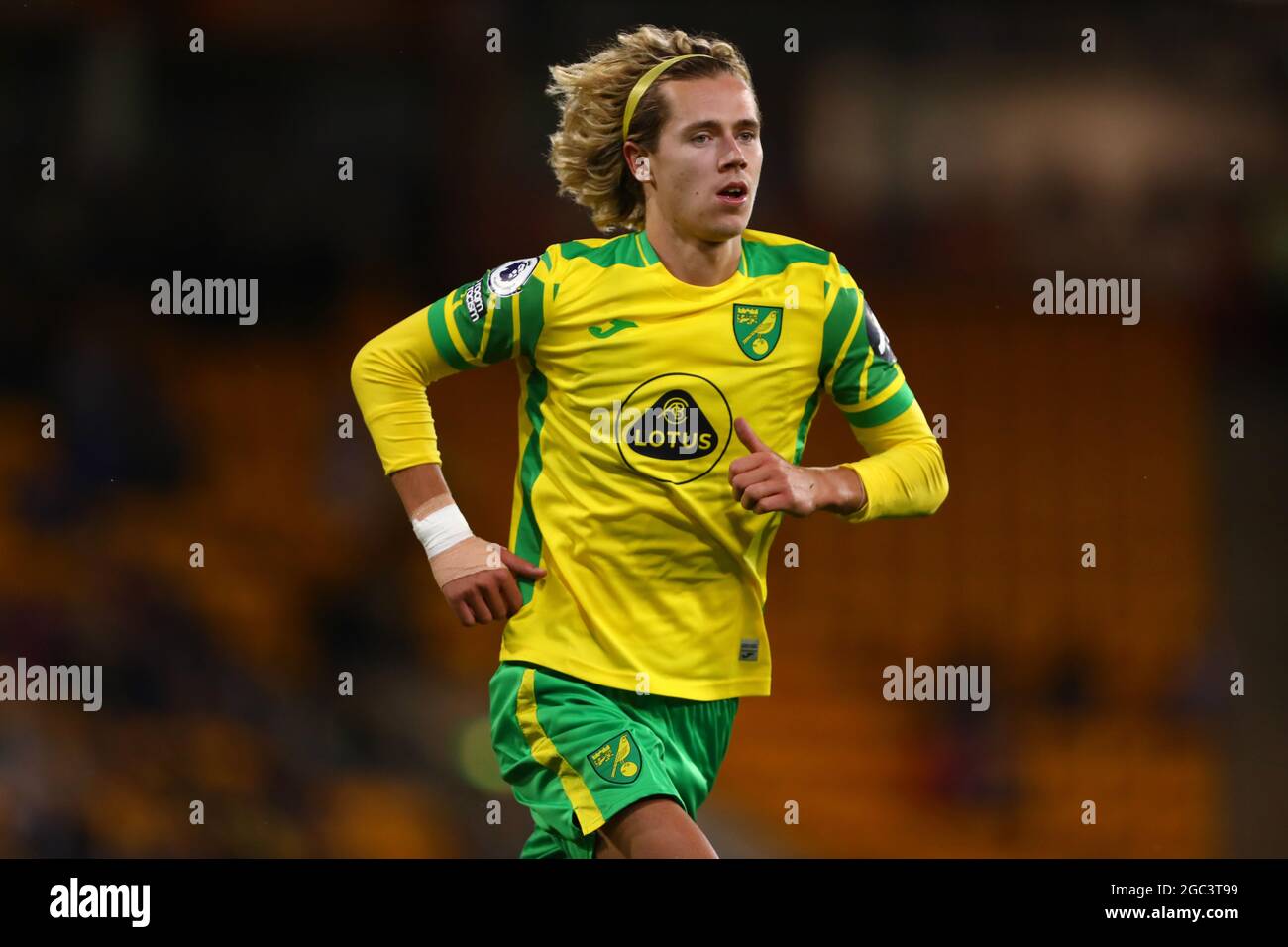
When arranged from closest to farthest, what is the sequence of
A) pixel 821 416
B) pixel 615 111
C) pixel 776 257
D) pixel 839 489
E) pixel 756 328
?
pixel 839 489
pixel 756 328
pixel 776 257
pixel 615 111
pixel 821 416

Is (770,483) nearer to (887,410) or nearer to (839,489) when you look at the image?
(839,489)

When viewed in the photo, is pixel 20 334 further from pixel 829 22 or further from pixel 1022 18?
pixel 1022 18

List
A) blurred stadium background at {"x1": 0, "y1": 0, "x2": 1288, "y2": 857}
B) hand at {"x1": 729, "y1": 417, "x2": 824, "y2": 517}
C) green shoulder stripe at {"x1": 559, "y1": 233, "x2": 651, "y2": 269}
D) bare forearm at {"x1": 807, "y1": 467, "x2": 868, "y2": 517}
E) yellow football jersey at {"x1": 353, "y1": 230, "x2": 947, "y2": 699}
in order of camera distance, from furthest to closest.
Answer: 1. blurred stadium background at {"x1": 0, "y1": 0, "x2": 1288, "y2": 857}
2. green shoulder stripe at {"x1": 559, "y1": 233, "x2": 651, "y2": 269}
3. yellow football jersey at {"x1": 353, "y1": 230, "x2": 947, "y2": 699}
4. bare forearm at {"x1": 807, "y1": 467, "x2": 868, "y2": 517}
5. hand at {"x1": 729, "y1": 417, "x2": 824, "y2": 517}

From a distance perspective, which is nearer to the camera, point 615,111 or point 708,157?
point 708,157

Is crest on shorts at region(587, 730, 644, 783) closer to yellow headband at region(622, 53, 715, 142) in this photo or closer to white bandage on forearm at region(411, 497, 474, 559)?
white bandage on forearm at region(411, 497, 474, 559)

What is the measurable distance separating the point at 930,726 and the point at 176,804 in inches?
121

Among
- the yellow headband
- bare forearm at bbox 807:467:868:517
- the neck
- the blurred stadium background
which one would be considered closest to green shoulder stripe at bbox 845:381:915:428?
bare forearm at bbox 807:467:868:517

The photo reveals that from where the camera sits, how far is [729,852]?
6.82 meters

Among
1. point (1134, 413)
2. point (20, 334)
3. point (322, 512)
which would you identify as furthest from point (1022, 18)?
point (20, 334)

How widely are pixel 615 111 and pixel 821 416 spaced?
4.12 m

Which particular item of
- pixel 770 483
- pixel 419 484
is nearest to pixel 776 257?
pixel 770 483

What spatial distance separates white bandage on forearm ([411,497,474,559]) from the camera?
368 centimetres

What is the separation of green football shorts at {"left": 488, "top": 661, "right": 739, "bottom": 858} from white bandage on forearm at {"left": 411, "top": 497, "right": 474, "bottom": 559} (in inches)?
11.2

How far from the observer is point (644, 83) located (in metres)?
3.86
